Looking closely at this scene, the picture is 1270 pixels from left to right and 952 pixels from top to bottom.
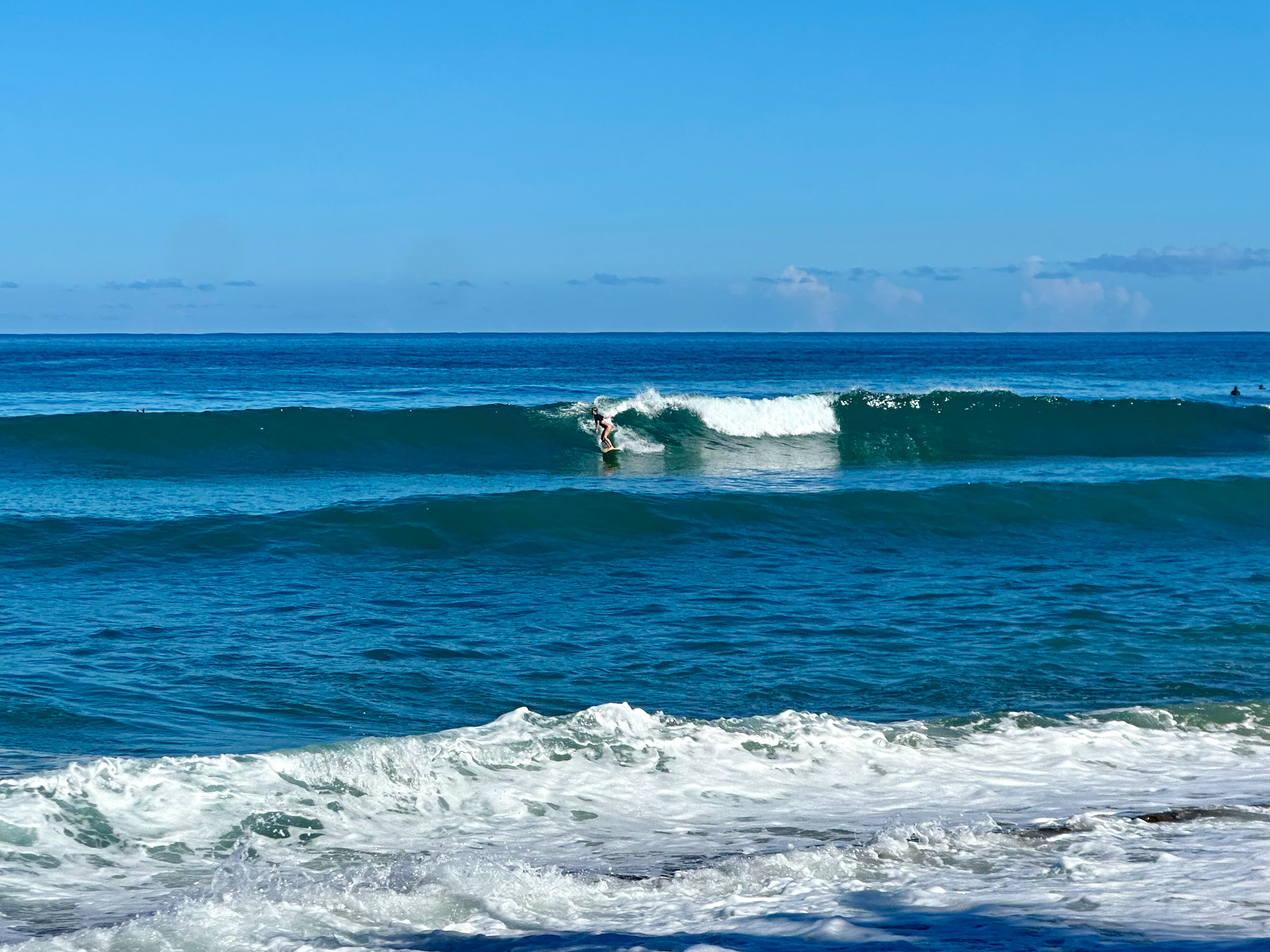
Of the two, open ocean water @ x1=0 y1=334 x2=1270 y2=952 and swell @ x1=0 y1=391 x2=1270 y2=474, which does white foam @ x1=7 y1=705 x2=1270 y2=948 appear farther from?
swell @ x1=0 y1=391 x2=1270 y2=474

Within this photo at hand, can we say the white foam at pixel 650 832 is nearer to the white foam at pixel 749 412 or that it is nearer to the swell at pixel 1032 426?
the swell at pixel 1032 426

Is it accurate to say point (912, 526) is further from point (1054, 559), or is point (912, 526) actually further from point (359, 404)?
point (359, 404)

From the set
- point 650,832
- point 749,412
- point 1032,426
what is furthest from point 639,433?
point 650,832

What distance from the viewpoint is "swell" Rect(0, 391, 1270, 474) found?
25.5 meters

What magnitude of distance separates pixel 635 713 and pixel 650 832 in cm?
161

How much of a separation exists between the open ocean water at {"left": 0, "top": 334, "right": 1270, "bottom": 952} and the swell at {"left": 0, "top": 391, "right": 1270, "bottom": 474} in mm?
3758

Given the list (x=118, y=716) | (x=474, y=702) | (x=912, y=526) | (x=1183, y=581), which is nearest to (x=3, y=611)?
(x=118, y=716)

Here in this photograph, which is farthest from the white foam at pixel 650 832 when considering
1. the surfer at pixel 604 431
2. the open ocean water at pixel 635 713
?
the surfer at pixel 604 431

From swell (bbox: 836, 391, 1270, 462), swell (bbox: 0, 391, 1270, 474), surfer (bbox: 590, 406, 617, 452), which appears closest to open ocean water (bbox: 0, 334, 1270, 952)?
swell (bbox: 0, 391, 1270, 474)

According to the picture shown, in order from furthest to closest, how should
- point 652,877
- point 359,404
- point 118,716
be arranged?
1. point 359,404
2. point 118,716
3. point 652,877

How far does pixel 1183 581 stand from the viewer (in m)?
13.4

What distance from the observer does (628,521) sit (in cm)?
1667

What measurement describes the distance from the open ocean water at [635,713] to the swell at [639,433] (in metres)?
3.76

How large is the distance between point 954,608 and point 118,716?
25.6 feet
